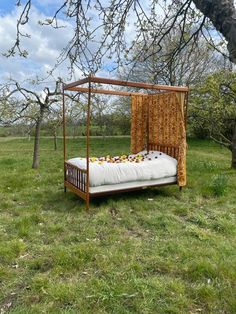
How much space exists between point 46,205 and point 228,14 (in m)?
4.54

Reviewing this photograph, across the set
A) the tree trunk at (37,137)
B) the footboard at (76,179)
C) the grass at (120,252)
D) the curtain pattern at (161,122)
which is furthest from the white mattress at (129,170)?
the tree trunk at (37,137)

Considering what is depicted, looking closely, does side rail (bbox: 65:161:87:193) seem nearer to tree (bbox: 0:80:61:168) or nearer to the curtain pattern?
the curtain pattern

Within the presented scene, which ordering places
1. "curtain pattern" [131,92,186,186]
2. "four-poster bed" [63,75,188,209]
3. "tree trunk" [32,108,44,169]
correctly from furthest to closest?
"tree trunk" [32,108,44,169], "curtain pattern" [131,92,186,186], "four-poster bed" [63,75,188,209]

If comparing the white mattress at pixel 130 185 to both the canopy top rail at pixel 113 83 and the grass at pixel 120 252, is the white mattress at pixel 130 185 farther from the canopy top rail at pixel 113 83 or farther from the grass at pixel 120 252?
the canopy top rail at pixel 113 83

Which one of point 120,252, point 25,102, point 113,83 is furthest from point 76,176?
point 25,102

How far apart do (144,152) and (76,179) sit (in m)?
2.17

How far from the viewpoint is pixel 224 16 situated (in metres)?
1.52

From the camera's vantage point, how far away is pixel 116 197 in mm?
5801

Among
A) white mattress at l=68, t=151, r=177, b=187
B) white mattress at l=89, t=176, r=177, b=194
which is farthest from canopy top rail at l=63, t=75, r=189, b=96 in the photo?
white mattress at l=89, t=176, r=177, b=194

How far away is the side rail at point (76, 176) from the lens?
208 inches

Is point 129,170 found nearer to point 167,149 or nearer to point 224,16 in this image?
point 167,149

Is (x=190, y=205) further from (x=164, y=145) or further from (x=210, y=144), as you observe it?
(x=210, y=144)

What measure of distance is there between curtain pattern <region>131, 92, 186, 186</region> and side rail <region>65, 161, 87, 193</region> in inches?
79.0

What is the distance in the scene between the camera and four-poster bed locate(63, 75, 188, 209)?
5211 mm
